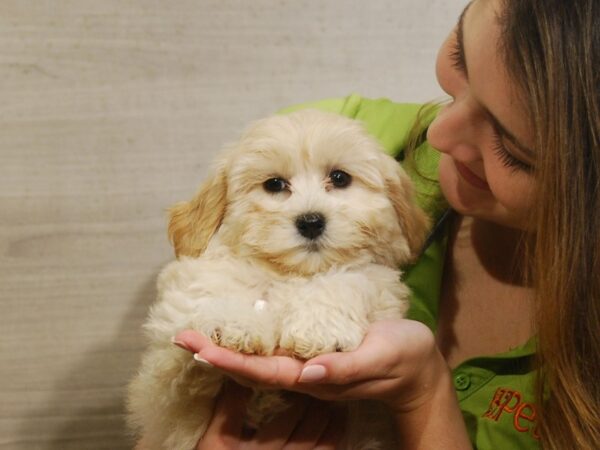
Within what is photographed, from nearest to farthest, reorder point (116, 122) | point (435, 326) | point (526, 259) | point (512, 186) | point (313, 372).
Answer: point (313, 372), point (512, 186), point (526, 259), point (435, 326), point (116, 122)

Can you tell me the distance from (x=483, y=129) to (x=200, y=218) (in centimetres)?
56

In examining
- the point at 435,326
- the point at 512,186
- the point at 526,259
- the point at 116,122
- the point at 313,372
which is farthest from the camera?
the point at 116,122

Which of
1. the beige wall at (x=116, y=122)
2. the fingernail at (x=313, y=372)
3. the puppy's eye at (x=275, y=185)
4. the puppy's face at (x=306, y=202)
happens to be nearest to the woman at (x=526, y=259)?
the fingernail at (x=313, y=372)

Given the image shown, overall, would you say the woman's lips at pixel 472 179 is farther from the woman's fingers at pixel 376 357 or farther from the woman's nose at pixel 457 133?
the woman's fingers at pixel 376 357

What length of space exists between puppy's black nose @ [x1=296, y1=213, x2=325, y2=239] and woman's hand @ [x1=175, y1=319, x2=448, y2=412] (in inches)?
7.4

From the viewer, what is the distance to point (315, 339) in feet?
3.33

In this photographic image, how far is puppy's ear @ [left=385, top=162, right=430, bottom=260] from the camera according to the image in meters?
1.31

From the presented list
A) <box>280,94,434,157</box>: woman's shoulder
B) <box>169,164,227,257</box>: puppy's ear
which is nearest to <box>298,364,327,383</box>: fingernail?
<box>169,164,227,257</box>: puppy's ear

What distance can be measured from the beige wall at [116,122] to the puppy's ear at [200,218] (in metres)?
0.61

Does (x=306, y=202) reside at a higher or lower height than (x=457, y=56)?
lower

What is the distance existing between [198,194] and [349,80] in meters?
A: 0.81

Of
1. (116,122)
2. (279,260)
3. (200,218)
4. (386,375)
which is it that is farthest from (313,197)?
(116,122)

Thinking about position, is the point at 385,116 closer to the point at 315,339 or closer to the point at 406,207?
the point at 406,207

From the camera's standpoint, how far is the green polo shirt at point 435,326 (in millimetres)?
1272
